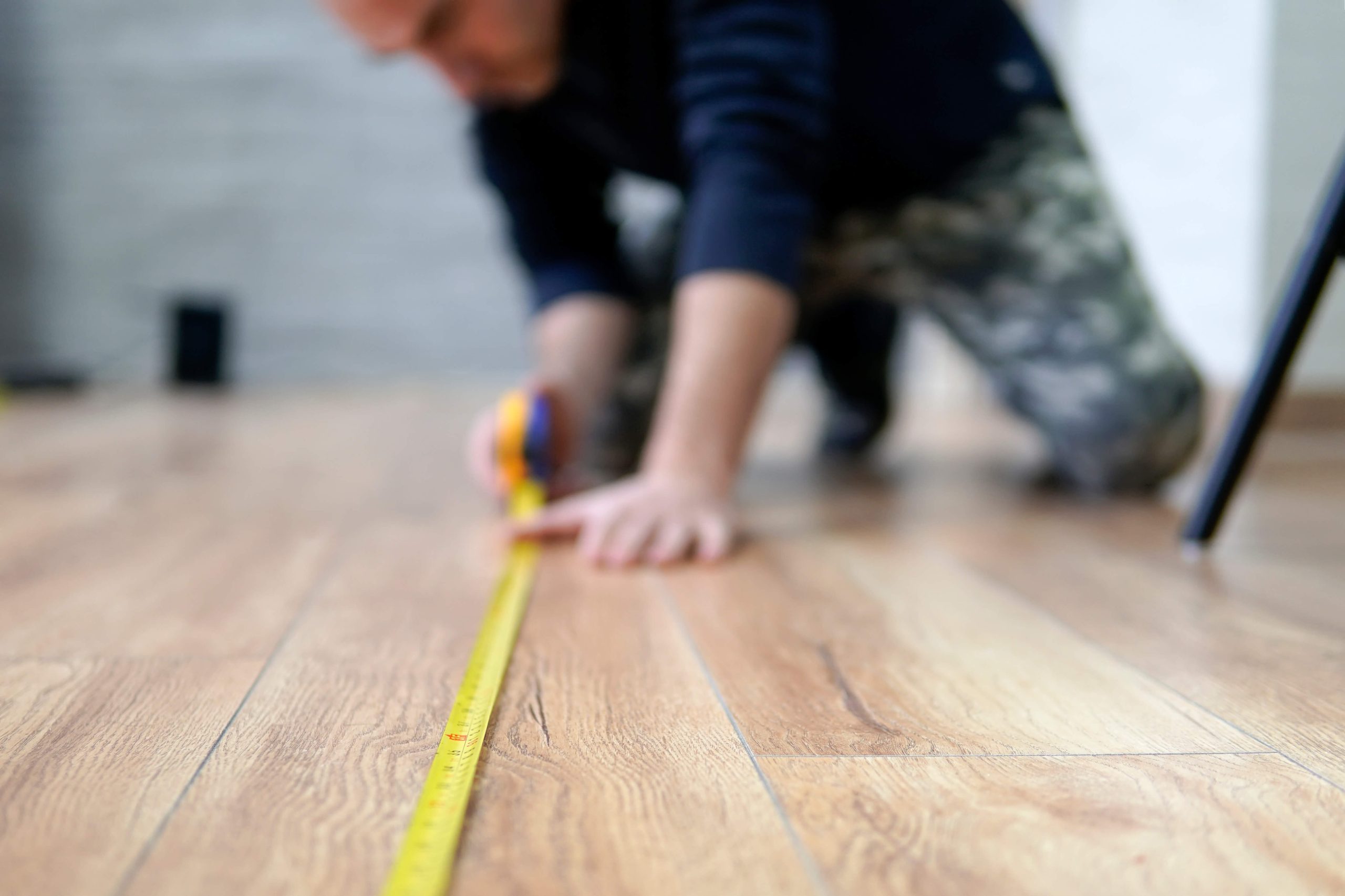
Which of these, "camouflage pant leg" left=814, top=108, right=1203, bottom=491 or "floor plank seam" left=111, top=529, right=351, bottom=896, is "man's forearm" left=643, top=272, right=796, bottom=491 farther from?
"camouflage pant leg" left=814, top=108, right=1203, bottom=491

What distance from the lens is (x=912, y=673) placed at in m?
0.67

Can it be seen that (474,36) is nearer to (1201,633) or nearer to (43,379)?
(1201,633)

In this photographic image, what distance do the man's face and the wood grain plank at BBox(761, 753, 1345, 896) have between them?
83cm

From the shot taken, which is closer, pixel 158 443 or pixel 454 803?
pixel 454 803

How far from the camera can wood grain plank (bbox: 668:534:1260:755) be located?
55 centimetres

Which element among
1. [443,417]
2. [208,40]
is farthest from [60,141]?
[443,417]

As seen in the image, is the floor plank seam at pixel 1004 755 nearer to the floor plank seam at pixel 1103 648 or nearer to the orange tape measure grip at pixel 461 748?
the floor plank seam at pixel 1103 648

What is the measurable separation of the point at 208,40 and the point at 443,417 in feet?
6.06

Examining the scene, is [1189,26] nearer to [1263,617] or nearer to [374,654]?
[1263,617]

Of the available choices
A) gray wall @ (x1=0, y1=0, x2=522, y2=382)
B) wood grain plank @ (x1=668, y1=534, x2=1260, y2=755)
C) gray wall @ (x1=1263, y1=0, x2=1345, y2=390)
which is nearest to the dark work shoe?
gray wall @ (x1=1263, y1=0, x2=1345, y2=390)

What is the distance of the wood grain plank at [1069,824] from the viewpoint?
1.33 ft

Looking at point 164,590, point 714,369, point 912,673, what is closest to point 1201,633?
point 912,673

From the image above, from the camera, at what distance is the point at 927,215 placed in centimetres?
147

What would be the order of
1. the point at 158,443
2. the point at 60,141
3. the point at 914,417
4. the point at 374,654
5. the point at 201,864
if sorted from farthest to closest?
the point at 60,141 < the point at 914,417 < the point at 158,443 < the point at 374,654 < the point at 201,864
